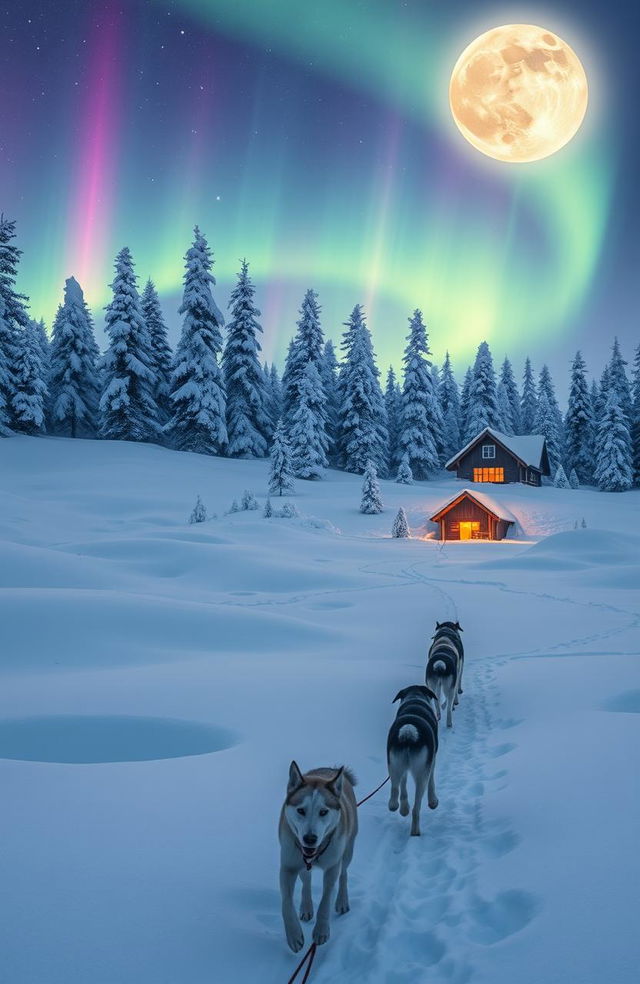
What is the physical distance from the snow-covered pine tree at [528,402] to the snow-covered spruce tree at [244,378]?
147ft

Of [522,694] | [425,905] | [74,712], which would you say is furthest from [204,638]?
[425,905]

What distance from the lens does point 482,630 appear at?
12.8 meters

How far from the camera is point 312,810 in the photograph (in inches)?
117

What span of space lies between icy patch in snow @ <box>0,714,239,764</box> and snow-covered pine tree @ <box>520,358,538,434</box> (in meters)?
83.9

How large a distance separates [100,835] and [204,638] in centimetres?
697

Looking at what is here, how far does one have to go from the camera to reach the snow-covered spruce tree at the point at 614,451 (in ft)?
201

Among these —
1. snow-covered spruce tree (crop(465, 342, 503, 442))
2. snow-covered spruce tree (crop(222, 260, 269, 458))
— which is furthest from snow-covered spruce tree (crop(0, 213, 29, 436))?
snow-covered spruce tree (crop(465, 342, 503, 442))

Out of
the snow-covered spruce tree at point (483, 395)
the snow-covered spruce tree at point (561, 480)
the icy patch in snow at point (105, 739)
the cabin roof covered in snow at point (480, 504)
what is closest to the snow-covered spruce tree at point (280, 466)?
the cabin roof covered in snow at point (480, 504)

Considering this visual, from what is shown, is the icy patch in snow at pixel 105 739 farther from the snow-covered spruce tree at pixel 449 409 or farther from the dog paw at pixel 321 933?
the snow-covered spruce tree at pixel 449 409

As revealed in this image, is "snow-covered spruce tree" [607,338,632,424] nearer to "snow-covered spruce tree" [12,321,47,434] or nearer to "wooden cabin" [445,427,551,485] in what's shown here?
"wooden cabin" [445,427,551,485]

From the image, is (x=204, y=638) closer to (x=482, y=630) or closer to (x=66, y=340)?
(x=482, y=630)

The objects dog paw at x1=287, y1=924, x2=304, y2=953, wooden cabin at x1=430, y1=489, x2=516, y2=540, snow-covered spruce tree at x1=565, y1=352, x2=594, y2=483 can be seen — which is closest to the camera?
dog paw at x1=287, y1=924, x2=304, y2=953

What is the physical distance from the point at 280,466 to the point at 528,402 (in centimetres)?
5608

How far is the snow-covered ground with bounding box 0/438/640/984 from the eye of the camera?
299cm
